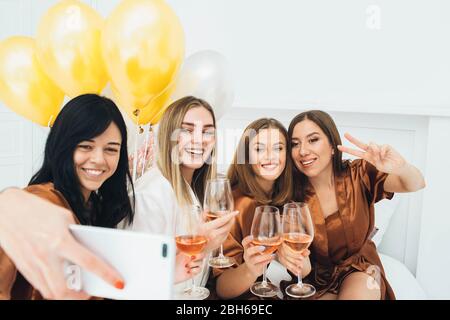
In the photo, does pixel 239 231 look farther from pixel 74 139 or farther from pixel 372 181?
pixel 74 139

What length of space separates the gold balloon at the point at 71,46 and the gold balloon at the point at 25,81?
0.07 meters

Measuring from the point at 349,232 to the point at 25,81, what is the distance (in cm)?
98

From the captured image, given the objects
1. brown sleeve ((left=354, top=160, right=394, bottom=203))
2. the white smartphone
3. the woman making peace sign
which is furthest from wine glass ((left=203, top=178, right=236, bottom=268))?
brown sleeve ((left=354, top=160, right=394, bottom=203))

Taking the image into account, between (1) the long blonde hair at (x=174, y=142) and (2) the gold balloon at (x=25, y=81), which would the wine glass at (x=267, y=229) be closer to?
(1) the long blonde hair at (x=174, y=142)

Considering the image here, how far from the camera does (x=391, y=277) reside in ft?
3.62

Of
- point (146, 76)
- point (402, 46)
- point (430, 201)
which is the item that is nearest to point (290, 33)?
point (402, 46)

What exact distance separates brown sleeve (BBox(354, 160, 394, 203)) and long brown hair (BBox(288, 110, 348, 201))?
48mm

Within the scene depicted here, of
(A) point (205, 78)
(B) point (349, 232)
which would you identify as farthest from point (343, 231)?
(A) point (205, 78)

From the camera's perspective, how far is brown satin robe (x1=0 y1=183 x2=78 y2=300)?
74cm

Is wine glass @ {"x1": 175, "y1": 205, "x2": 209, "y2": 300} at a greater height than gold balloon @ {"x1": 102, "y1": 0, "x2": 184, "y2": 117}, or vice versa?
gold balloon @ {"x1": 102, "y1": 0, "x2": 184, "y2": 117}

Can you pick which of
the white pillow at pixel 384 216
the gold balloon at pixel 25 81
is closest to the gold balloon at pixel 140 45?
the gold balloon at pixel 25 81

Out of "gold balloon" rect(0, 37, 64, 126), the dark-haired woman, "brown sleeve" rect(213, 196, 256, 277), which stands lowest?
"brown sleeve" rect(213, 196, 256, 277)

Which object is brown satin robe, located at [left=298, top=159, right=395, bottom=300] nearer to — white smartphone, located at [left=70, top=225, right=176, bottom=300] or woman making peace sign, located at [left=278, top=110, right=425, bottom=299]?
woman making peace sign, located at [left=278, top=110, right=425, bottom=299]
